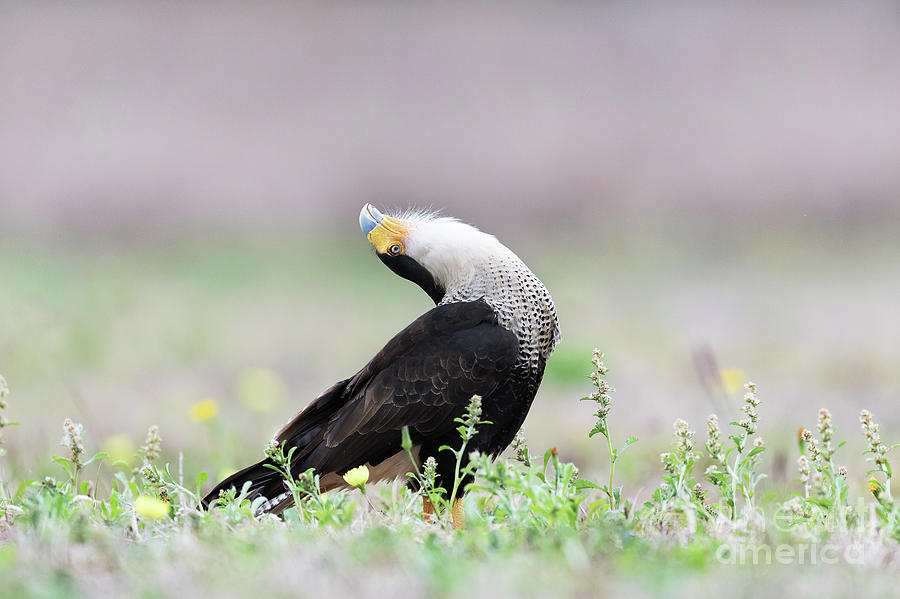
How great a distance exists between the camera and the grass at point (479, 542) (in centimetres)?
228

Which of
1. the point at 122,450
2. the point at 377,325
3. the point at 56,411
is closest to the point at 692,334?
the point at 377,325

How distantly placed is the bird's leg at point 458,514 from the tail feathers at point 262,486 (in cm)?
57

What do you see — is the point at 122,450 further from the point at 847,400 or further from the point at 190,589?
the point at 847,400

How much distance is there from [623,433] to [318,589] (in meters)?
4.08

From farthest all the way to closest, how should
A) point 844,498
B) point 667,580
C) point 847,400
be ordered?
1. point 847,400
2. point 844,498
3. point 667,580

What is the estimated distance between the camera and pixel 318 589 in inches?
87.7

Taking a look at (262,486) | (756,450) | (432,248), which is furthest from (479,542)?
(432,248)

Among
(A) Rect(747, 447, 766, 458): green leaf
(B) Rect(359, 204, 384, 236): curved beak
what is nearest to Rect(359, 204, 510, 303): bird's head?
(B) Rect(359, 204, 384, 236): curved beak

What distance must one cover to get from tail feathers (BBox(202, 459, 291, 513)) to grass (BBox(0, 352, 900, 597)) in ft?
0.51

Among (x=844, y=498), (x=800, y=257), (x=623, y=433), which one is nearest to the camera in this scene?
(x=844, y=498)

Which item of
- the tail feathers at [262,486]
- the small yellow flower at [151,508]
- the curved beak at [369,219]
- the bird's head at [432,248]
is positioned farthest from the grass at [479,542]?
the curved beak at [369,219]

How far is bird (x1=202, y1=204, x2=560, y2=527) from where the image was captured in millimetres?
3701

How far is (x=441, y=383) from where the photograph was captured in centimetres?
371

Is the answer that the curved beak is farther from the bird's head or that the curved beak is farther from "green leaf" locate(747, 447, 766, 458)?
"green leaf" locate(747, 447, 766, 458)
